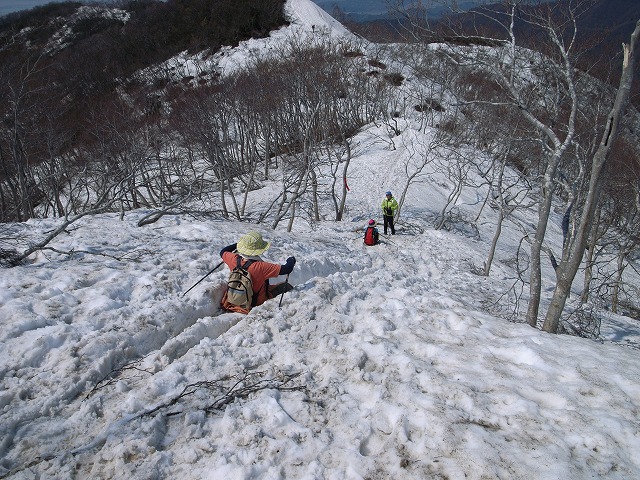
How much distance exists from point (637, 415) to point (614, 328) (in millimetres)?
7254

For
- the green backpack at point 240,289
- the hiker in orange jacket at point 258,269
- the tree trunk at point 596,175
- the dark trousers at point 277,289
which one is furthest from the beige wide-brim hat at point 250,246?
the tree trunk at point 596,175

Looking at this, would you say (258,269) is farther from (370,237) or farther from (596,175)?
(370,237)

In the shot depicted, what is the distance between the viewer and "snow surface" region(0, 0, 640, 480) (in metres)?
2.94

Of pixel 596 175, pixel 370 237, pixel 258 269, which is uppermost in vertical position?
pixel 596 175

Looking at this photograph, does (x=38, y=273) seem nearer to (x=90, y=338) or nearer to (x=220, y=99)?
(x=90, y=338)

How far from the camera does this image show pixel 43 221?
848cm

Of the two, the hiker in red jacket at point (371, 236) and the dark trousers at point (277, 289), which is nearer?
the dark trousers at point (277, 289)

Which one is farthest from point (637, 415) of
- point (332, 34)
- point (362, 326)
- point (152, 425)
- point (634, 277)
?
point (332, 34)

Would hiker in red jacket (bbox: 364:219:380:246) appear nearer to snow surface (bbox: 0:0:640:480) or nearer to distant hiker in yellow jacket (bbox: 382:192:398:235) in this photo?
distant hiker in yellow jacket (bbox: 382:192:398:235)

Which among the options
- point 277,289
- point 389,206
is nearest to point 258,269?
point 277,289

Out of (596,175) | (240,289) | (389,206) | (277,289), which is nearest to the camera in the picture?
(596,175)

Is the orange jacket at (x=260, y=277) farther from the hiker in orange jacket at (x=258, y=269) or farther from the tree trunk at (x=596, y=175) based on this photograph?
the tree trunk at (x=596, y=175)

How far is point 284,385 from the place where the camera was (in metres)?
3.81

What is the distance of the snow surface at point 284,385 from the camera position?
2.94 metres
